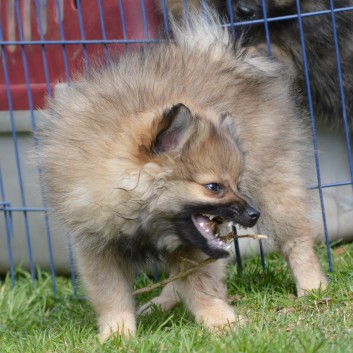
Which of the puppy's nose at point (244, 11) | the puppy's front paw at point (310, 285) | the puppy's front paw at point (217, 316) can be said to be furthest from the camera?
the puppy's nose at point (244, 11)

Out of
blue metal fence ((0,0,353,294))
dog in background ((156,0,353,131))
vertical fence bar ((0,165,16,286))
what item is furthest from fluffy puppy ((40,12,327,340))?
vertical fence bar ((0,165,16,286))

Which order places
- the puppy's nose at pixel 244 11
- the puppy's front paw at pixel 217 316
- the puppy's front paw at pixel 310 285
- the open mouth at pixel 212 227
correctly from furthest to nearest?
the puppy's nose at pixel 244 11 → the puppy's front paw at pixel 310 285 → the puppy's front paw at pixel 217 316 → the open mouth at pixel 212 227

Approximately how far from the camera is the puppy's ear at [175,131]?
3178mm

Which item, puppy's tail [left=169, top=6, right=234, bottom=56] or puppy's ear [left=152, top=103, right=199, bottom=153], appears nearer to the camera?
puppy's ear [left=152, top=103, right=199, bottom=153]

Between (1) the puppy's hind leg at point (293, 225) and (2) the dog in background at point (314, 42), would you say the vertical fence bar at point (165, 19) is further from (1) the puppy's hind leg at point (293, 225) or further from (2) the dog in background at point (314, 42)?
(1) the puppy's hind leg at point (293, 225)

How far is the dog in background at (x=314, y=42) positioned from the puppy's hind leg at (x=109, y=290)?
1541 mm

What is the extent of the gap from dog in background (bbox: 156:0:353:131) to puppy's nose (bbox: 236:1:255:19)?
0.07 feet

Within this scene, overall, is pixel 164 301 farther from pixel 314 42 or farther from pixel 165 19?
pixel 314 42

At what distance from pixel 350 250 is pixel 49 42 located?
1994 mm

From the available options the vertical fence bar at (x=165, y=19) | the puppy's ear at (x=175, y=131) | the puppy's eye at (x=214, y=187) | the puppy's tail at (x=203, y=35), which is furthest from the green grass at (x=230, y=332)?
the vertical fence bar at (x=165, y=19)

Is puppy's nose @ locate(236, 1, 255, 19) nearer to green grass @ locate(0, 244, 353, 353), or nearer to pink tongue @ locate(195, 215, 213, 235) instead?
green grass @ locate(0, 244, 353, 353)

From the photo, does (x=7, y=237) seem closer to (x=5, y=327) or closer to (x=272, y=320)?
(x=5, y=327)

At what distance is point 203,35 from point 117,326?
4.70 feet

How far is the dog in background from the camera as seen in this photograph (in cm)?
454
